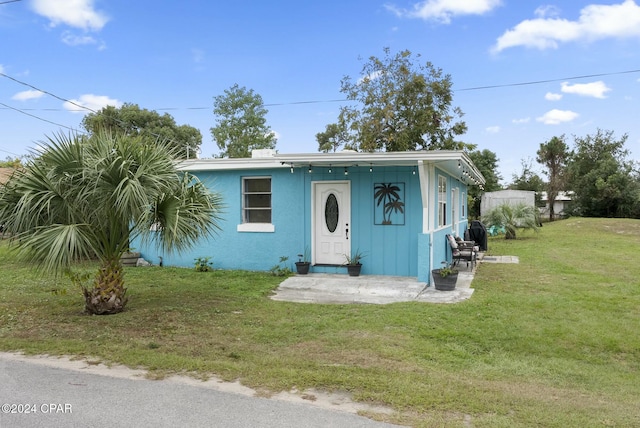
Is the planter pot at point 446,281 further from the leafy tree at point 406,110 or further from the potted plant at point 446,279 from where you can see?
the leafy tree at point 406,110

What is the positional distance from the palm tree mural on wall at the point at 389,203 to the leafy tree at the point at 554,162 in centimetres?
3264

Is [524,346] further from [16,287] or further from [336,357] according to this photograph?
[16,287]

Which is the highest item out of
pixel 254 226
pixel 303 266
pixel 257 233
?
pixel 254 226

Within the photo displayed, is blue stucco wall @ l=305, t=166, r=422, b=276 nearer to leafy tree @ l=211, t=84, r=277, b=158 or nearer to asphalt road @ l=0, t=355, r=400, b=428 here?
asphalt road @ l=0, t=355, r=400, b=428

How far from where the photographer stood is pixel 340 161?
905 centimetres

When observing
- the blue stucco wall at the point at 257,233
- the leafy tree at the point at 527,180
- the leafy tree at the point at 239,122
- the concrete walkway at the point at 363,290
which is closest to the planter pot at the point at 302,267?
the concrete walkway at the point at 363,290

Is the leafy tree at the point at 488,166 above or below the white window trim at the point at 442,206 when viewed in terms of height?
above

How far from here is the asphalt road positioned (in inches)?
124

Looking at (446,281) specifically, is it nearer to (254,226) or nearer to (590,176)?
(254,226)

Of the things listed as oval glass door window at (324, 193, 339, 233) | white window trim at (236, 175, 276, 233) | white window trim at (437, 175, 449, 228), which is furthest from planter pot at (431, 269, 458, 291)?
white window trim at (236, 175, 276, 233)

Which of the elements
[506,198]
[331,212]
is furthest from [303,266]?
[506,198]

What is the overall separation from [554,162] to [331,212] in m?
35.1

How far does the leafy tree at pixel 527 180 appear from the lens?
3800 centimetres

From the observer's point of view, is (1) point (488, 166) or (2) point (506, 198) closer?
(2) point (506, 198)
